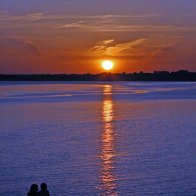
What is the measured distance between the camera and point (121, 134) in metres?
32.9

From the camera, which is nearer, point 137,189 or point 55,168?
point 137,189

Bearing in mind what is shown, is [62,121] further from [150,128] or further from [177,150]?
[177,150]

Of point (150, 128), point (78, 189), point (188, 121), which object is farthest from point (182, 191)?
point (188, 121)

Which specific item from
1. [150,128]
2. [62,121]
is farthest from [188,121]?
[62,121]

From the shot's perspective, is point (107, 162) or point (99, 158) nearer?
point (107, 162)

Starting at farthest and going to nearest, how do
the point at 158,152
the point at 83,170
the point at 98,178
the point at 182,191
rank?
the point at 158,152 < the point at 83,170 < the point at 98,178 < the point at 182,191

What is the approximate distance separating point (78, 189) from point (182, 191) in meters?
3.44

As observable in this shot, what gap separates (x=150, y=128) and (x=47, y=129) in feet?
23.2

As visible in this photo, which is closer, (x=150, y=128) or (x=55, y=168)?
(x=55, y=168)

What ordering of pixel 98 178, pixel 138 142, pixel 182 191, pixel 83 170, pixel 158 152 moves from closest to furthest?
pixel 182 191
pixel 98 178
pixel 83 170
pixel 158 152
pixel 138 142

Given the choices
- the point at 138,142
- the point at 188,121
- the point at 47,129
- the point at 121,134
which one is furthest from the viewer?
the point at 188,121

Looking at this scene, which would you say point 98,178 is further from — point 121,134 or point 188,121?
point 188,121

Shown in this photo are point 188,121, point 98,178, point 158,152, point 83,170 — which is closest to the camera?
point 98,178

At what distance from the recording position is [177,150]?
2562cm
